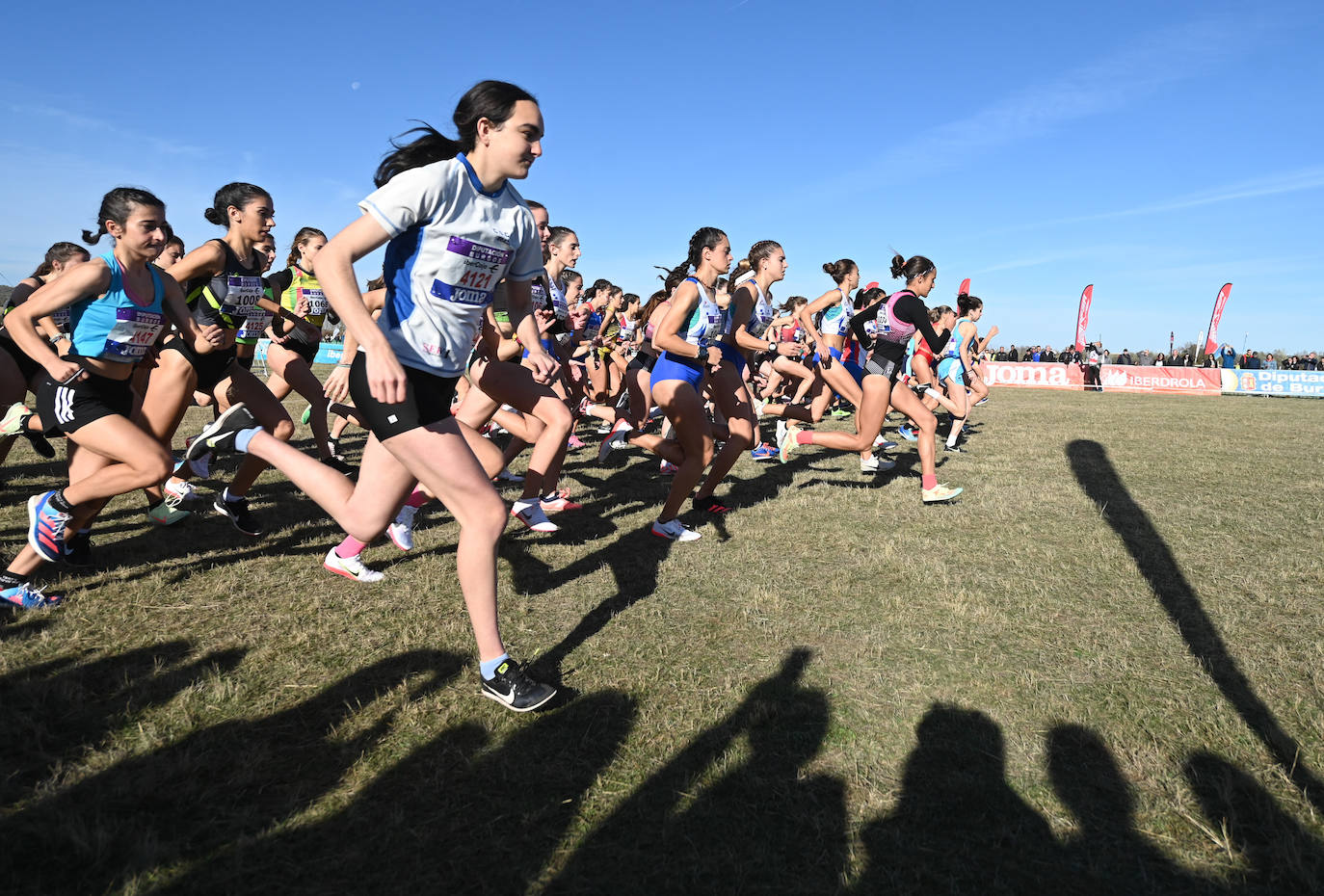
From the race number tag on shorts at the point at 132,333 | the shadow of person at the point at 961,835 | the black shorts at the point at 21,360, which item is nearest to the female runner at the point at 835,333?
the shadow of person at the point at 961,835

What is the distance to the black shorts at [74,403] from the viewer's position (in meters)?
4.08

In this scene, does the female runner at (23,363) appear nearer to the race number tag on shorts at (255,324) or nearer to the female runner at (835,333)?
the race number tag on shorts at (255,324)

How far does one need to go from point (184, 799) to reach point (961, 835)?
93.2 inches

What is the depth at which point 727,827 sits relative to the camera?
2342 millimetres

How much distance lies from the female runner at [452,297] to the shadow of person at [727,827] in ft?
2.32

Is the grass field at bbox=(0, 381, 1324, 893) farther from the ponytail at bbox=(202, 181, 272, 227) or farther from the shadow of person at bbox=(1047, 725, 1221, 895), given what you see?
the ponytail at bbox=(202, 181, 272, 227)

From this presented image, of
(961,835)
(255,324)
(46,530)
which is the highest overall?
(255,324)

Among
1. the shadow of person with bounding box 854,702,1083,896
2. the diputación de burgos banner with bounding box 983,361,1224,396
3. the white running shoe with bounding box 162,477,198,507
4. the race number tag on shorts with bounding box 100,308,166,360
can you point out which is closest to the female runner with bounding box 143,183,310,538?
the white running shoe with bounding box 162,477,198,507

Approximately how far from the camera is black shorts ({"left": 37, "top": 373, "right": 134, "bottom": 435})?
408 centimetres

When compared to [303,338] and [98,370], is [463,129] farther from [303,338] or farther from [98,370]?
[303,338]

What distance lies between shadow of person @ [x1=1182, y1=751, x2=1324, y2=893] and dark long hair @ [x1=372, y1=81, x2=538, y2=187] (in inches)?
135

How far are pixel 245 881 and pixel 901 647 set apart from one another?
9.37 feet

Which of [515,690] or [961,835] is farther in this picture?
[515,690]

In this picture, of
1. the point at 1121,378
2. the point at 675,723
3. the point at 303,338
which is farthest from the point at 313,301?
the point at 1121,378
